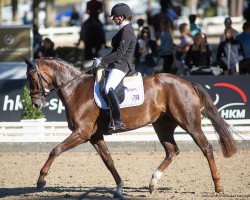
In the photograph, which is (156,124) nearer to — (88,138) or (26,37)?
(88,138)

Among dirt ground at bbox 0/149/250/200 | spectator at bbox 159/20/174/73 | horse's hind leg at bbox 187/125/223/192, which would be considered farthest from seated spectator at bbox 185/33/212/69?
horse's hind leg at bbox 187/125/223/192

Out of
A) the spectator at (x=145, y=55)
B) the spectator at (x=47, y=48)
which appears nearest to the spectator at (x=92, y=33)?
the spectator at (x=47, y=48)

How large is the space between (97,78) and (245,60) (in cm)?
878

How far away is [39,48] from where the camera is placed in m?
23.9

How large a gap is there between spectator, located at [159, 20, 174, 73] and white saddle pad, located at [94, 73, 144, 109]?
9.09m

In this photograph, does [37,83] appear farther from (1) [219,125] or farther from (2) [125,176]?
(1) [219,125]

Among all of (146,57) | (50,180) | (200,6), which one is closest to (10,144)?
(50,180)

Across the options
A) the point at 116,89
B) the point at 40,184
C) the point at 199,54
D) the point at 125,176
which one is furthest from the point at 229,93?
the point at 40,184

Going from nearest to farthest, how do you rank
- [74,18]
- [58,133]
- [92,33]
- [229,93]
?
[58,133] → [229,93] → [92,33] → [74,18]

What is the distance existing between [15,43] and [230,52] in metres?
5.53

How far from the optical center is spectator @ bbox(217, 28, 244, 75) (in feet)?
66.6

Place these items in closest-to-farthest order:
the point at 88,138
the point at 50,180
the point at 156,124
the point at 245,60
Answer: the point at 88,138
the point at 156,124
the point at 50,180
the point at 245,60

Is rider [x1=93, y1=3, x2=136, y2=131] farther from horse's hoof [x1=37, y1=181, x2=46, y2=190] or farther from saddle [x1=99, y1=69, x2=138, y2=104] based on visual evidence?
horse's hoof [x1=37, y1=181, x2=46, y2=190]

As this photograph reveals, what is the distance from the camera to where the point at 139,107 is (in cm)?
1261
